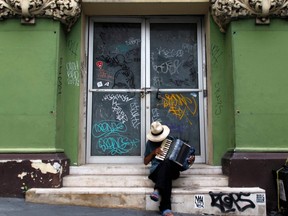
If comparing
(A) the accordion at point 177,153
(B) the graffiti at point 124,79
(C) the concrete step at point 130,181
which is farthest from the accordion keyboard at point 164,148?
(B) the graffiti at point 124,79

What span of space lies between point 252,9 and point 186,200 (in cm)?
334

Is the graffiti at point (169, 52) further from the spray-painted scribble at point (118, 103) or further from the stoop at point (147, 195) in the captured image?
the stoop at point (147, 195)

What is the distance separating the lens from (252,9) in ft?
20.6

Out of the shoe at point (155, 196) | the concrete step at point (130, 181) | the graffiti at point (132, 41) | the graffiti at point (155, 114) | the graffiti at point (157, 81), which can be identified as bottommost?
the shoe at point (155, 196)

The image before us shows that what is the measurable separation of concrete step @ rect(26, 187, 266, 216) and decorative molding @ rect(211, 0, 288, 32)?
2.88 metres

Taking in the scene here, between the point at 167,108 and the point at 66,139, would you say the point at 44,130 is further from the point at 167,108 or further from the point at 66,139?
the point at 167,108

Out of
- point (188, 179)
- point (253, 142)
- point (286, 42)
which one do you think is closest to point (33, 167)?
point (188, 179)

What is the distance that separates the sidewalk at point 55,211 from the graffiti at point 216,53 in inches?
111

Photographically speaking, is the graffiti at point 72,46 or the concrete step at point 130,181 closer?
the concrete step at point 130,181

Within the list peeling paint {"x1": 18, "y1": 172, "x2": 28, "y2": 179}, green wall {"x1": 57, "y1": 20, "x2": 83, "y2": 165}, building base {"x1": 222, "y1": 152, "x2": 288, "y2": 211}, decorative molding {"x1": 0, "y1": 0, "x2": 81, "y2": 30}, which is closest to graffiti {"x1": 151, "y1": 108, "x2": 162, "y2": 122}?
green wall {"x1": 57, "y1": 20, "x2": 83, "y2": 165}

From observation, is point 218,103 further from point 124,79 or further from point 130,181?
point 130,181

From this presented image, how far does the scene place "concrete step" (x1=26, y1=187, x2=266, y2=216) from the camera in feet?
17.8

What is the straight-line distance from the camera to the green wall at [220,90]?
646 cm

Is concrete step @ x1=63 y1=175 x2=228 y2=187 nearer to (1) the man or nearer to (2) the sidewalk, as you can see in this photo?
(1) the man
